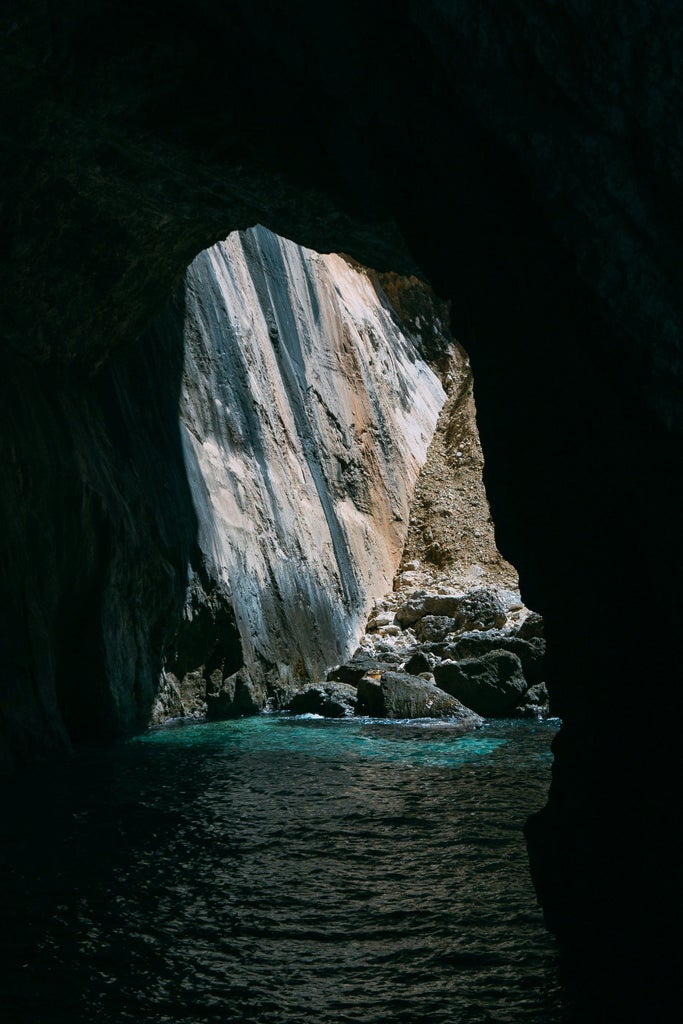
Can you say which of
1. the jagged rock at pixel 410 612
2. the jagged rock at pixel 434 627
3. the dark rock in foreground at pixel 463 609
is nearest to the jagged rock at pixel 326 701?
the jagged rock at pixel 434 627

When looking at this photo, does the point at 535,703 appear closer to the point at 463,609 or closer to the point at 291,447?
the point at 463,609

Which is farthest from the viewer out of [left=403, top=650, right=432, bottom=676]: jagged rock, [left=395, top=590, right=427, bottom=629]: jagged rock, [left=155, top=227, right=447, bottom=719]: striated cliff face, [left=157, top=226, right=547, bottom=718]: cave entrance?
[left=395, top=590, right=427, bottom=629]: jagged rock

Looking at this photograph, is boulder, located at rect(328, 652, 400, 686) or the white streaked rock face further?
boulder, located at rect(328, 652, 400, 686)

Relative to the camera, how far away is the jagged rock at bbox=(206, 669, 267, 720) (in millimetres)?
16953

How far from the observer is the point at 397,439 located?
31.9 meters

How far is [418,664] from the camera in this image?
66.5 ft

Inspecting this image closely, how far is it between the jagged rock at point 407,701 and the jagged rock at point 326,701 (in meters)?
0.28

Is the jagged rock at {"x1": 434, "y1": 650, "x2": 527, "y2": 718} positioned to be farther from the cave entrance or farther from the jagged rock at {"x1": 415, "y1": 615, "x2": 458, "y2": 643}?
the jagged rock at {"x1": 415, "y1": 615, "x2": 458, "y2": 643}

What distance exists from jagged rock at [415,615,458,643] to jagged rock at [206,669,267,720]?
705 centimetres

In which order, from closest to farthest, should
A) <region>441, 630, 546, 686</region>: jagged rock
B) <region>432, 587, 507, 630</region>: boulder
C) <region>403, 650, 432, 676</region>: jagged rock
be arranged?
<region>441, 630, 546, 686</region>: jagged rock
<region>403, 650, 432, 676</region>: jagged rock
<region>432, 587, 507, 630</region>: boulder

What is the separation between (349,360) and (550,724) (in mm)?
16839

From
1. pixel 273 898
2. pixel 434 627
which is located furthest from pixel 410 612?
pixel 273 898

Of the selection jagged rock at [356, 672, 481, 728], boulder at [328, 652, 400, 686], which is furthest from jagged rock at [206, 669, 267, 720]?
boulder at [328, 652, 400, 686]

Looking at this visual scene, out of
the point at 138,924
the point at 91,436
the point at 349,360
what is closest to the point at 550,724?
the point at 91,436
